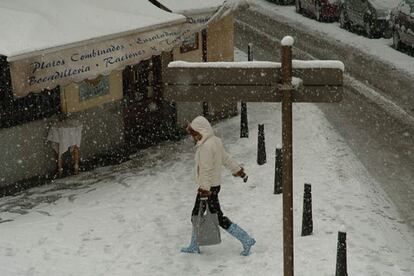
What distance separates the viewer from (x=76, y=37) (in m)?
11.7

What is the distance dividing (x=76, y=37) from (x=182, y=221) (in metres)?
3.40

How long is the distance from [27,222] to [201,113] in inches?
251

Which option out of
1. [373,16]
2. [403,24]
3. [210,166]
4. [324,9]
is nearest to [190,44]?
[210,166]

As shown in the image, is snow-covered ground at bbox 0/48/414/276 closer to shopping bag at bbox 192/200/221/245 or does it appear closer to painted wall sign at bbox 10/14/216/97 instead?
shopping bag at bbox 192/200/221/245

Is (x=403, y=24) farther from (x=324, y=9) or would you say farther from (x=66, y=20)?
(x=66, y=20)

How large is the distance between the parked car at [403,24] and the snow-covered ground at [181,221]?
31.1 feet

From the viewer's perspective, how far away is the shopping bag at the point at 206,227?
9.34 metres

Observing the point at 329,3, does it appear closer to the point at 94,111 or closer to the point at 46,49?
the point at 94,111

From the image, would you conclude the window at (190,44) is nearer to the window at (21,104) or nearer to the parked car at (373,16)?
the window at (21,104)

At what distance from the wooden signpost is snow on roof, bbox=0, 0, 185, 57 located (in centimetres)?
507

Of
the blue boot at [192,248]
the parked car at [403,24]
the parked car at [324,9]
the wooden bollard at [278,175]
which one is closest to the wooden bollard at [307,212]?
the blue boot at [192,248]

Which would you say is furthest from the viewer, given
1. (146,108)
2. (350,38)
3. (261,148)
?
(350,38)

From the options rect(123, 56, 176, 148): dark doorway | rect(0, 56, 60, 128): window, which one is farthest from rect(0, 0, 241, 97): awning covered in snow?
rect(123, 56, 176, 148): dark doorway

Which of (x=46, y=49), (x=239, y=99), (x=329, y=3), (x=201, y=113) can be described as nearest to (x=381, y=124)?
(x=201, y=113)
